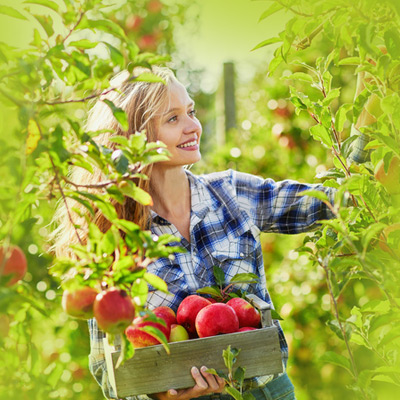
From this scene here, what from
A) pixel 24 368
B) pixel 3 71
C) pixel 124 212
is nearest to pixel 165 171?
pixel 124 212

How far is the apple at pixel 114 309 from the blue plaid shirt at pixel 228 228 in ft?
2.59

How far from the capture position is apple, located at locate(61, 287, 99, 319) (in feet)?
3.36

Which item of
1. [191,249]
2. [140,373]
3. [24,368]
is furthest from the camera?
[191,249]

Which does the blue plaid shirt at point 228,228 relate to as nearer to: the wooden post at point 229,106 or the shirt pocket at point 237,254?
the shirt pocket at point 237,254

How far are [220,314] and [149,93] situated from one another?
80 centimetres

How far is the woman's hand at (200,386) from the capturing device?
1.37 metres

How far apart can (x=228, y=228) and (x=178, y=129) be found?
1.10 feet

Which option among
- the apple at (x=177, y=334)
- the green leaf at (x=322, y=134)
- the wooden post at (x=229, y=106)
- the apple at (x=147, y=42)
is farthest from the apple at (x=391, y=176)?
the apple at (x=147, y=42)

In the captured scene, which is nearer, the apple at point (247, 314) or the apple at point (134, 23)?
the apple at point (247, 314)

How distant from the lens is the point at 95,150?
3.13ft

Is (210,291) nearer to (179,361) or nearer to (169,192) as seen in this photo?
(179,361)

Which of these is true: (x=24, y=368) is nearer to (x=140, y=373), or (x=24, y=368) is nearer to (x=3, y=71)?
(x=140, y=373)

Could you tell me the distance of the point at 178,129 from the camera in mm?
1893

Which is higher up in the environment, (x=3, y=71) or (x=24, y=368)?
(x=3, y=71)
